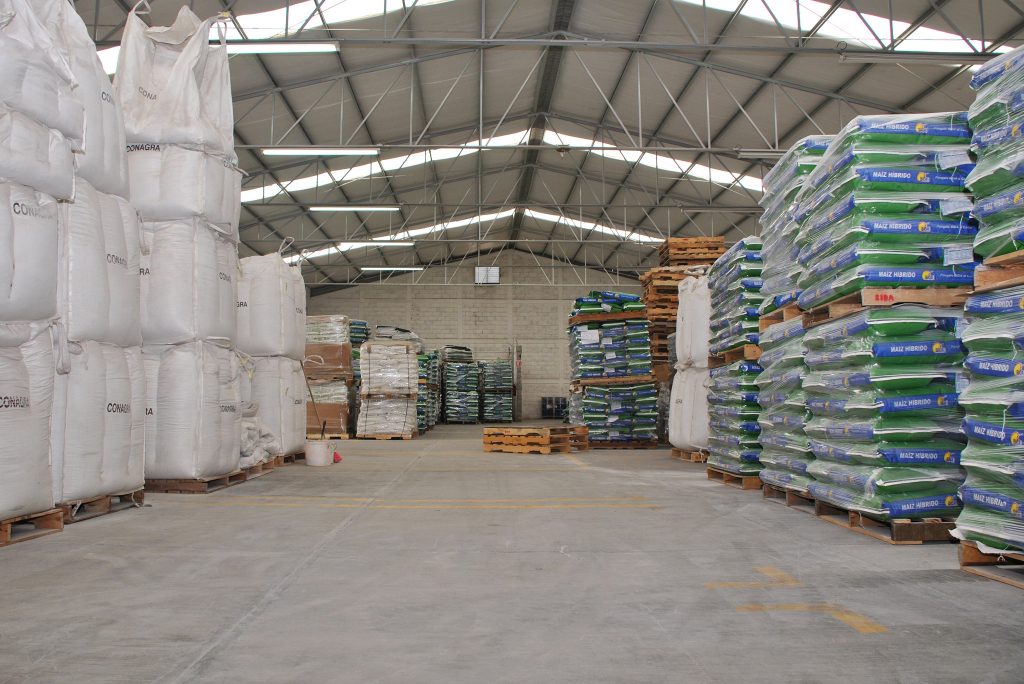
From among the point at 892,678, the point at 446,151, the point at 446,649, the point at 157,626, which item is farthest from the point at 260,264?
the point at 446,151

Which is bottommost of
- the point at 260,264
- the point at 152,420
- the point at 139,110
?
the point at 152,420

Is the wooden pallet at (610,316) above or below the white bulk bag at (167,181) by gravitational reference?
below

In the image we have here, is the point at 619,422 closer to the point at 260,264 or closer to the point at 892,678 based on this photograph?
the point at 260,264

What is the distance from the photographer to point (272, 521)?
18.4 ft

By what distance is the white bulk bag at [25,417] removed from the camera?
4359mm

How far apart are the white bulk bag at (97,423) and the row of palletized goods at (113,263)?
1 cm

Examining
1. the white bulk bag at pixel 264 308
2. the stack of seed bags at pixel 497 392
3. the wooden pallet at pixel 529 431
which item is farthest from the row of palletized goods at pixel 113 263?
the stack of seed bags at pixel 497 392

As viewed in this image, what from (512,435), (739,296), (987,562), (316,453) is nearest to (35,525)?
(316,453)

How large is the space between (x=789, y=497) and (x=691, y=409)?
4.07 metres

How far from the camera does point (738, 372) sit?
773 cm

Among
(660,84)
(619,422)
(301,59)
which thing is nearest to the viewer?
(301,59)

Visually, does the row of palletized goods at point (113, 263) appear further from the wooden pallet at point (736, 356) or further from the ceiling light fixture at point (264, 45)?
the wooden pallet at point (736, 356)

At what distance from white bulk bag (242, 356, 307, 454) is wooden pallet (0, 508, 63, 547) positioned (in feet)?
13.2

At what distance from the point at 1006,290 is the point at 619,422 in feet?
33.2
